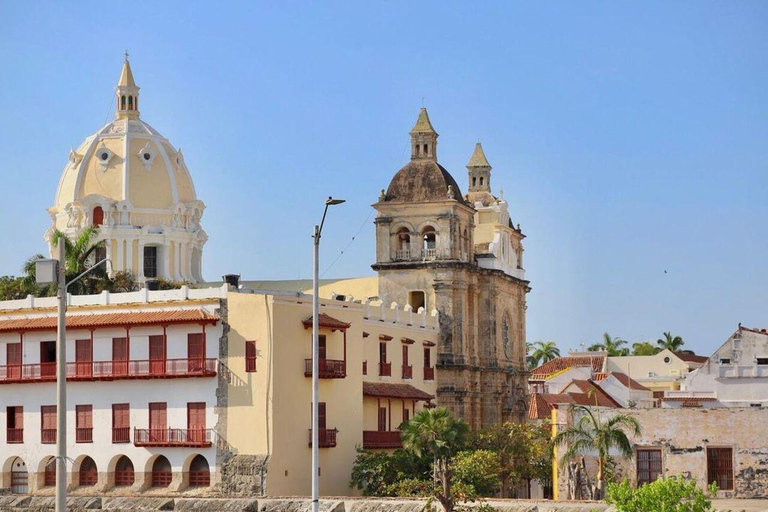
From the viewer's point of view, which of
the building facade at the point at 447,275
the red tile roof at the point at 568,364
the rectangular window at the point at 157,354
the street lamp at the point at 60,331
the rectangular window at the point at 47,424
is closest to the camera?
the street lamp at the point at 60,331

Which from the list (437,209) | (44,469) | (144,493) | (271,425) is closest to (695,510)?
(271,425)

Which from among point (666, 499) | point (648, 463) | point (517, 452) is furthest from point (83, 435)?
point (666, 499)

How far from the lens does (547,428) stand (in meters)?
66.7

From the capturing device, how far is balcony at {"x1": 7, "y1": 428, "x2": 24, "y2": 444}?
2435 inches

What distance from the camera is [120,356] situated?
2359 inches

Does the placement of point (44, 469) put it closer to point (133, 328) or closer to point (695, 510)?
point (133, 328)

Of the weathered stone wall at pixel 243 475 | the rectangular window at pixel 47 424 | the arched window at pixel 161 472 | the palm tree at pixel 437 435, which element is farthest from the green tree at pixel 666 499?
the rectangular window at pixel 47 424

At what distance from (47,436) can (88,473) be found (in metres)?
2.21

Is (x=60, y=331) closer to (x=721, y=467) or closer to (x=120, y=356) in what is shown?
(x=721, y=467)

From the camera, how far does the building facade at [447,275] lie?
7781 cm

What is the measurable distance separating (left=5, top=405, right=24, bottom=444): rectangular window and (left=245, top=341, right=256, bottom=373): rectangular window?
1090 cm

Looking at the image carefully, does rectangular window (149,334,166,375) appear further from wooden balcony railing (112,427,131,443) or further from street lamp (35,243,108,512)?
street lamp (35,243,108,512)

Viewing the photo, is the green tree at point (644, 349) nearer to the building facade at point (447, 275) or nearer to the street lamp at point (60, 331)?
the building facade at point (447, 275)

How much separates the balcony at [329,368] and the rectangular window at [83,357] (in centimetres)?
869
